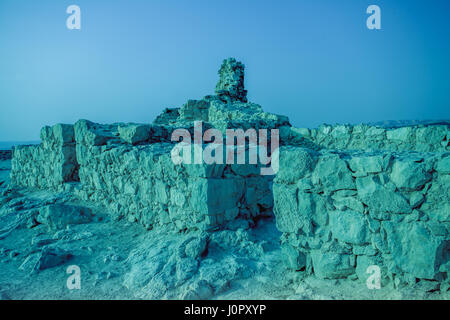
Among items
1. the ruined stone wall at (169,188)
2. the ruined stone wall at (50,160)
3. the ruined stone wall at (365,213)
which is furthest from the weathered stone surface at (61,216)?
the ruined stone wall at (365,213)

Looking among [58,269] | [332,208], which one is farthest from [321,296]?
[58,269]

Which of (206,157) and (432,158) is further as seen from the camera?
(206,157)

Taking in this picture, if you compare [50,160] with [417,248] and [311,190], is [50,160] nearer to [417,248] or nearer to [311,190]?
[311,190]

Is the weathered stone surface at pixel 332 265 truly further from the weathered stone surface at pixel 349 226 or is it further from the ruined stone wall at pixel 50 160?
the ruined stone wall at pixel 50 160

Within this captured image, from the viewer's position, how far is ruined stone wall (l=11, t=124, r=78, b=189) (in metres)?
7.28

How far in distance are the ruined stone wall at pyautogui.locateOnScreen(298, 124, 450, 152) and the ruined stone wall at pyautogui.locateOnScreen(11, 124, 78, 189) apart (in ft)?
22.7

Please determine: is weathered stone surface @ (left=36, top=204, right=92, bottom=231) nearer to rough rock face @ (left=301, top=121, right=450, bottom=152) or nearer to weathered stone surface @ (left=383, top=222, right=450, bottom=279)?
weathered stone surface @ (left=383, top=222, right=450, bottom=279)

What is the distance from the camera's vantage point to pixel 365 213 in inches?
94.1

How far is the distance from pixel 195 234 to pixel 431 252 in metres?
2.71

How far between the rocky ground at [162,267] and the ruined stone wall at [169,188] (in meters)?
0.23

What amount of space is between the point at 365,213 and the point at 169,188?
290 cm

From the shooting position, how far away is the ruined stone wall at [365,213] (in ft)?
6.95

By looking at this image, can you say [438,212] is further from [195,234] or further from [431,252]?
[195,234]

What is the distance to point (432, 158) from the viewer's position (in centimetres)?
214
